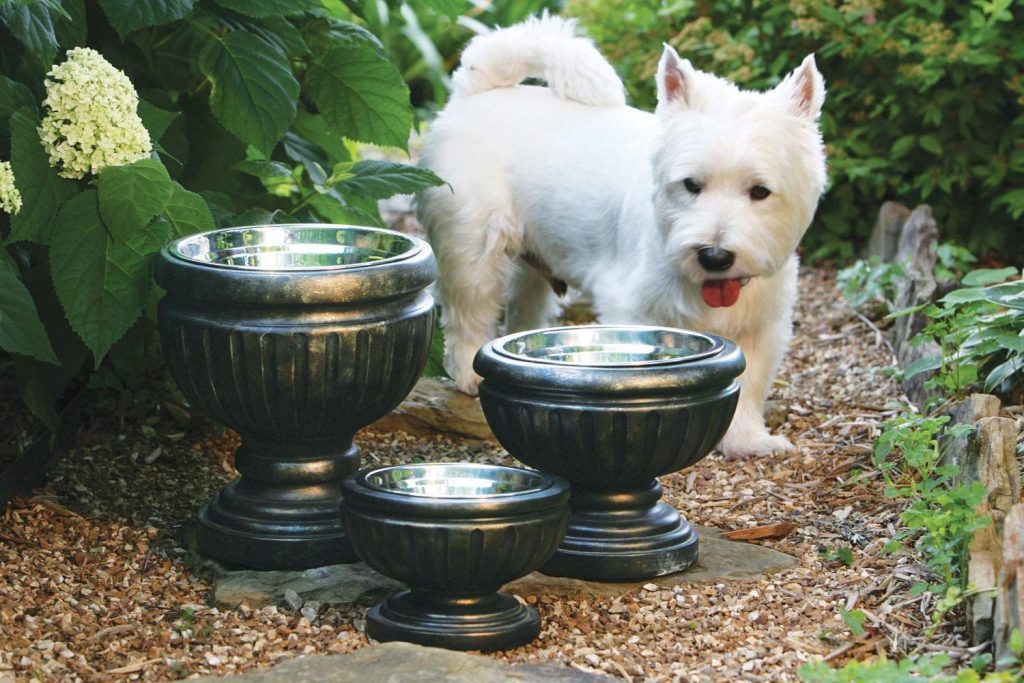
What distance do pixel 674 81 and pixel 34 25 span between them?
1792 millimetres

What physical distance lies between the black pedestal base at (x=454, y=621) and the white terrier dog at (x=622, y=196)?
1350 millimetres

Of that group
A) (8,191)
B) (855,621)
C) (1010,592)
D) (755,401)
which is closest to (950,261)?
(755,401)

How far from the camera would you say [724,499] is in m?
3.93

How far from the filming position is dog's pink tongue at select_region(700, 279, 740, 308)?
4.06 metres

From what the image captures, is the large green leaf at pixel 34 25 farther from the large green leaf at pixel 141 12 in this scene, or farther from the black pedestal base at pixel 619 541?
the black pedestal base at pixel 619 541

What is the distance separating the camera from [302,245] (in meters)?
3.51

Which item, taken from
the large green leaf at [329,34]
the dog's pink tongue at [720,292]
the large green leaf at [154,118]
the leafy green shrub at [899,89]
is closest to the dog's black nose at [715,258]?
the dog's pink tongue at [720,292]

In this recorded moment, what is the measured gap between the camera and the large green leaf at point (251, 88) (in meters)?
3.76

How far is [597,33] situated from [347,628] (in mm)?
4793

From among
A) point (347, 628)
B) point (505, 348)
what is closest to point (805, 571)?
point (505, 348)

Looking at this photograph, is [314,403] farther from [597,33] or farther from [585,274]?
[597,33]

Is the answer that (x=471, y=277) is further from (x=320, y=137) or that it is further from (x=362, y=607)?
(x=362, y=607)

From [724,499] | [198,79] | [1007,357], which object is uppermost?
[198,79]

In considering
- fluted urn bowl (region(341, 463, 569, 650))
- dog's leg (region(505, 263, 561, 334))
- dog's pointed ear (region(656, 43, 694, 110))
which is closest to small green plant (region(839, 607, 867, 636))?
fluted urn bowl (region(341, 463, 569, 650))
